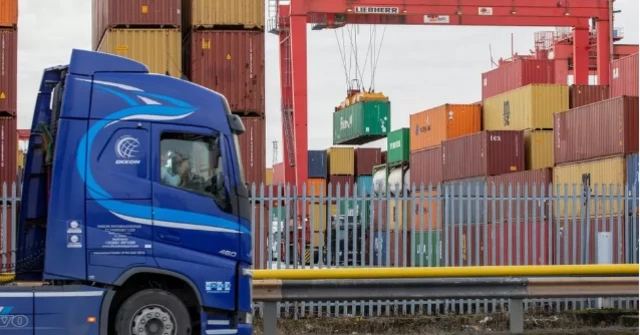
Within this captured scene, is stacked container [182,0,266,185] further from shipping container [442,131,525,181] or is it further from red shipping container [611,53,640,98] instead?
shipping container [442,131,525,181]

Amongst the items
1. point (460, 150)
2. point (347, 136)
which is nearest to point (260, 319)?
point (460, 150)

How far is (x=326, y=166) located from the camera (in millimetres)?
51719

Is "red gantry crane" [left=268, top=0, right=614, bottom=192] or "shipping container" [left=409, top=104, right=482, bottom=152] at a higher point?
"red gantry crane" [left=268, top=0, right=614, bottom=192]

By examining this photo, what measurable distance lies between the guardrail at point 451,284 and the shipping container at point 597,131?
9.92 m

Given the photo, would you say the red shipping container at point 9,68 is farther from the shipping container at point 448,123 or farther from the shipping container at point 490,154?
the shipping container at point 448,123

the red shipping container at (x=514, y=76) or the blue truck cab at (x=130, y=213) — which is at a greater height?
the red shipping container at (x=514, y=76)

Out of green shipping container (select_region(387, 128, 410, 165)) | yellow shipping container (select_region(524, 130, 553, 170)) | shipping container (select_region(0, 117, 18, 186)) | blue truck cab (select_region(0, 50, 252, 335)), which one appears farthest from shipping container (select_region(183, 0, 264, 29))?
green shipping container (select_region(387, 128, 410, 165))

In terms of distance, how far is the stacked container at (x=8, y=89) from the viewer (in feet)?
60.7

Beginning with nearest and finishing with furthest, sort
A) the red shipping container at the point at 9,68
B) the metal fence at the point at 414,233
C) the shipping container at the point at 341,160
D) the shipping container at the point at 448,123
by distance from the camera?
1. the metal fence at the point at 414,233
2. the red shipping container at the point at 9,68
3. the shipping container at the point at 448,123
4. the shipping container at the point at 341,160

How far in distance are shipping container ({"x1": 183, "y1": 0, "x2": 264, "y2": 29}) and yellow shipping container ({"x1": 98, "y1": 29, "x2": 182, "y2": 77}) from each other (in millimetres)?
482

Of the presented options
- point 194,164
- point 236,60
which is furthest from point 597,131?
point 194,164

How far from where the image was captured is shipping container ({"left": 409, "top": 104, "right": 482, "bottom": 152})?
3666 cm

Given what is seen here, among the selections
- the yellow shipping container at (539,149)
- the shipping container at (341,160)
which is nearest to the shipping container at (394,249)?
the yellow shipping container at (539,149)

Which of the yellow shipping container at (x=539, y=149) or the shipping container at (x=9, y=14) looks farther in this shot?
the yellow shipping container at (x=539, y=149)
